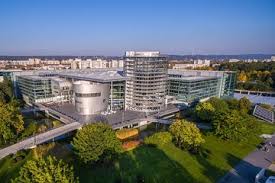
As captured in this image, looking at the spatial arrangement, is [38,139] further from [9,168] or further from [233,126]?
[233,126]

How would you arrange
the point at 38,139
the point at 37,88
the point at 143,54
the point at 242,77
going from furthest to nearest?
1. the point at 242,77
2. the point at 37,88
3. the point at 143,54
4. the point at 38,139

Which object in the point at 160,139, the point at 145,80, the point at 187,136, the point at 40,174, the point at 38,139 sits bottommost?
the point at 38,139

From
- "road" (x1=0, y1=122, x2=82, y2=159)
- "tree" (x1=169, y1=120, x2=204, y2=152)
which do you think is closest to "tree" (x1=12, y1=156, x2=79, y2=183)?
"road" (x1=0, y1=122, x2=82, y2=159)

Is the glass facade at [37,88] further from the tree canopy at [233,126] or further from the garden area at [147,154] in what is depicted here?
the tree canopy at [233,126]

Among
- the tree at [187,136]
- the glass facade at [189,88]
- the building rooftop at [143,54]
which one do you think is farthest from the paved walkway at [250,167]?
the building rooftop at [143,54]

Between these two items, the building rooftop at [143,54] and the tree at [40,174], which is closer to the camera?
the tree at [40,174]

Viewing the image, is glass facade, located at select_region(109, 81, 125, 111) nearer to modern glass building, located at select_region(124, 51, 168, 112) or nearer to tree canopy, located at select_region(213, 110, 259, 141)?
modern glass building, located at select_region(124, 51, 168, 112)

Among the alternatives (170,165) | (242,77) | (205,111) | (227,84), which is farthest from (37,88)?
(242,77)
